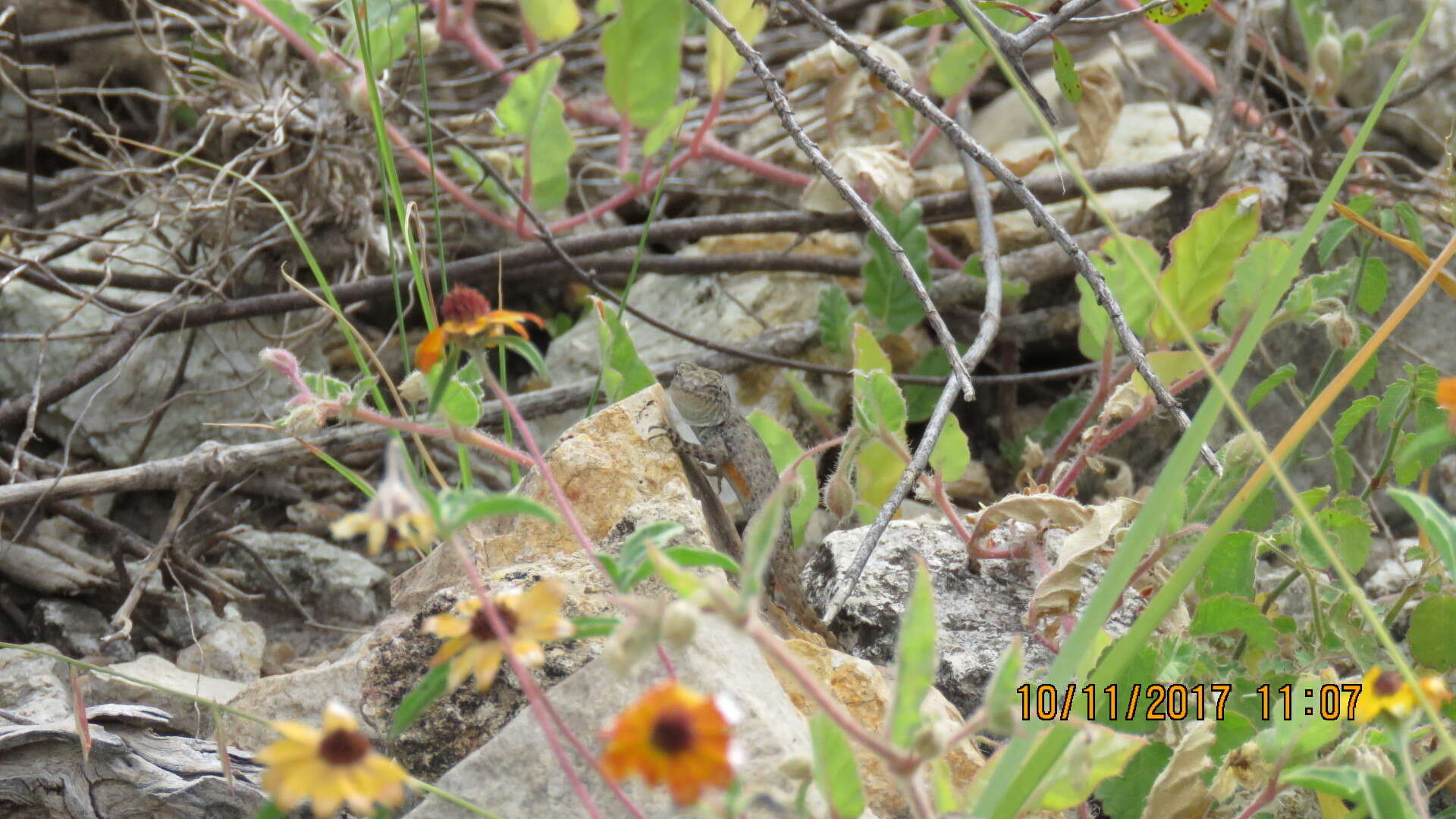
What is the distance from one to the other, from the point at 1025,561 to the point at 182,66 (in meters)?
3.60

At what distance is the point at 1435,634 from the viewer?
6.22 ft

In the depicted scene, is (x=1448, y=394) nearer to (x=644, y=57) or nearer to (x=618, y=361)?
(x=618, y=361)

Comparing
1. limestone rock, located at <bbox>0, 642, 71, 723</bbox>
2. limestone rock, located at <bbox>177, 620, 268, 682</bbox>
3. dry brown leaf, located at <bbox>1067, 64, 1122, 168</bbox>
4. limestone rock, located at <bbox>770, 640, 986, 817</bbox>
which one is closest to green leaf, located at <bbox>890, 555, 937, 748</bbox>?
limestone rock, located at <bbox>770, 640, 986, 817</bbox>

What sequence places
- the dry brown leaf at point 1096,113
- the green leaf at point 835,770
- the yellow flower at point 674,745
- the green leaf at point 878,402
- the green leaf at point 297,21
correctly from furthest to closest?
1. the dry brown leaf at point 1096,113
2. the green leaf at point 297,21
3. the green leaf at point 878,402
4. the green leaf at point 835,770
5. the yellow flower at point 674,745

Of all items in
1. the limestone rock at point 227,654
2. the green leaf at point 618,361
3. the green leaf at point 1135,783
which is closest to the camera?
the green leaf at point 1135,783

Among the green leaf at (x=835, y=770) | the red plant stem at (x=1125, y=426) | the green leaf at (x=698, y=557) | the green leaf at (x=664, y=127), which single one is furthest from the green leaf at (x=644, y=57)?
the green leaf at (x=835, y=770)

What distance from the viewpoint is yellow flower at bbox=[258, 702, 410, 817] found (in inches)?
37.7

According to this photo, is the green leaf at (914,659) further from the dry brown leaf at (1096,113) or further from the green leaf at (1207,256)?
the dry brown leaf at (1096,113)

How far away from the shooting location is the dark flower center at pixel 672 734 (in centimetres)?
89

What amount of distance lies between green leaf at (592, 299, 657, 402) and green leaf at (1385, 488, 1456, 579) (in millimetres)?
1504

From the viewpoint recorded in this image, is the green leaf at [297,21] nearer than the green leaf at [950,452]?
No

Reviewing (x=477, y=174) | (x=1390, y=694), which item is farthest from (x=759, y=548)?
(x=477, y=174)

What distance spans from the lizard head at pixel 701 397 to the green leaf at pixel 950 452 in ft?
2.69

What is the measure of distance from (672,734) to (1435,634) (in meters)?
1.60
